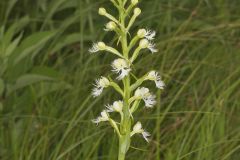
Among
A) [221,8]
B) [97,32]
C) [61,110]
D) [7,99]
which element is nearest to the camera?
[7,99]

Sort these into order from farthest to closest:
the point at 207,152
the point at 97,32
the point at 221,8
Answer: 1. the point at 221,8
2. the point at 97,32
3. the point at 207,152

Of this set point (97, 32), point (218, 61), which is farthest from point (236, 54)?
point (97, 32)

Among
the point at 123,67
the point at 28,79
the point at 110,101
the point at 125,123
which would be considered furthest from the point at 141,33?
the point at 110,101

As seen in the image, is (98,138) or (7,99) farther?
(7,99)

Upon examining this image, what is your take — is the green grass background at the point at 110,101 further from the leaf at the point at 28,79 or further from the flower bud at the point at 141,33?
the flower bud at the point at 141,33

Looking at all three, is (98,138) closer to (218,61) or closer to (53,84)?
(53,84)

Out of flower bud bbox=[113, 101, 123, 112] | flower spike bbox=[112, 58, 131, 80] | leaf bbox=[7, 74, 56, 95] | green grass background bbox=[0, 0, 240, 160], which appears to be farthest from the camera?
leaf bbox=[7, 74, 56, 95]

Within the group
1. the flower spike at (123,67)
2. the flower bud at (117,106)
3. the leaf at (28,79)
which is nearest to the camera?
the flower spike at (123,67)

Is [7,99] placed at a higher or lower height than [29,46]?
Answer: lower

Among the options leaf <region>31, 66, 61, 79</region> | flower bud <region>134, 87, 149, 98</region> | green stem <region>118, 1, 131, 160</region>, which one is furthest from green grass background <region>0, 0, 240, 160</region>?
green stem <region>118, 1, 131, 160</region>

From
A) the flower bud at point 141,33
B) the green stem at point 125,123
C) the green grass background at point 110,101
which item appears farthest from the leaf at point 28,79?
the green stem at point 125,123

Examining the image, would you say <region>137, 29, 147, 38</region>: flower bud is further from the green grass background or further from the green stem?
the green grass background
